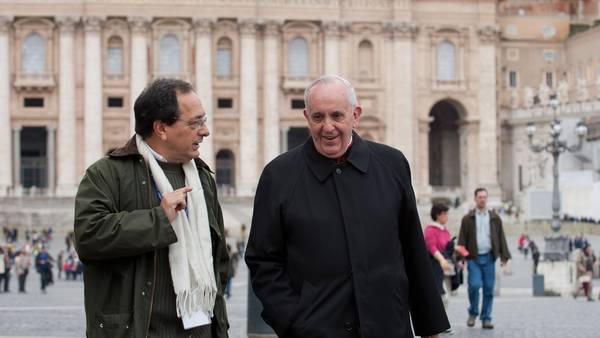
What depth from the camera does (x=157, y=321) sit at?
5578 millimetres

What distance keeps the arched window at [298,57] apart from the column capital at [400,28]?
415cm

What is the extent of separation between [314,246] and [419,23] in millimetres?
57253

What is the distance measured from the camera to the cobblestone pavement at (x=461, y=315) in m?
13.6

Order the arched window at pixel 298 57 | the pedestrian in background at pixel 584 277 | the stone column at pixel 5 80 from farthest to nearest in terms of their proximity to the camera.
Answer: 1. the arched window at pixel 298 57
2. the stone column at pixel 5 80
3. the pedestrian in background at pixel 584 277

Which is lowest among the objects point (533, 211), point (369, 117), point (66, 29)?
point (533, 211)

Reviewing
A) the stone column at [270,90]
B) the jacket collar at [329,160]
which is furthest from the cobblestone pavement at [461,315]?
the stone column at [270,90]

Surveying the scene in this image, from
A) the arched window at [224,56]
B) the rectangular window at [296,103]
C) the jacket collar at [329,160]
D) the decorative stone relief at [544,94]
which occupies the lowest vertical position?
the jacket collar at [329,160]

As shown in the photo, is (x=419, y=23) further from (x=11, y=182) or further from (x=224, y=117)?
(x=11, y=182)

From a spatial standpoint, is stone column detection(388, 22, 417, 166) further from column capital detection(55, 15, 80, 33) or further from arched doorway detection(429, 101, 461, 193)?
column capital detection(55, 15, 80, 33)

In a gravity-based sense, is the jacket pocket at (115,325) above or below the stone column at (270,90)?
below

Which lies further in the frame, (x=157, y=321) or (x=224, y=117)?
(x=224, y=117)

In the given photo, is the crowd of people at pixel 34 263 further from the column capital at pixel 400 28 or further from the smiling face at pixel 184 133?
the column capital at pixel 400 28

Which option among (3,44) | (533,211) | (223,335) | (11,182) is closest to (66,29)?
(3,44)

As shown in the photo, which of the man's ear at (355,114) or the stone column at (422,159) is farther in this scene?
the stone column at (422,159)
